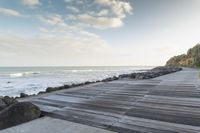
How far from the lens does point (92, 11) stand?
2322 centimetres

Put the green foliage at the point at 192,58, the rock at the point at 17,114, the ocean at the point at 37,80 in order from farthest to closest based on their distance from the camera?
the green foliage at the point at 192,58 < the ocean at the point at 37,80 < the rock at the point at 17,114

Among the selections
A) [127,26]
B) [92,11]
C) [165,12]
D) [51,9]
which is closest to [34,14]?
[51,9]

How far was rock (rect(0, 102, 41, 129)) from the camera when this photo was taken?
3204 millimetres

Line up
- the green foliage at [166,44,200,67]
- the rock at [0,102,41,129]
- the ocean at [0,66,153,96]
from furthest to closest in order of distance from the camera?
the green foliage at [166,44,200,67]
the ocean at [0,66,153,96]
the rock at [0,102,41,129]

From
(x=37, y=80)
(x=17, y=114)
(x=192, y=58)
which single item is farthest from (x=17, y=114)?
(x=192, y=58)

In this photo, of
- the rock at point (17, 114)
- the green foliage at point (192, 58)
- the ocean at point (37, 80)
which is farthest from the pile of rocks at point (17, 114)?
the green foliage at point (192, 58)

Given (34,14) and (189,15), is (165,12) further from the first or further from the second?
(34,14)

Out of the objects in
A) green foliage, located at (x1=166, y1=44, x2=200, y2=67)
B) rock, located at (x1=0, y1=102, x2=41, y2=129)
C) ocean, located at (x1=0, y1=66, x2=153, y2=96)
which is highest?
green foliage, located at (x1=166, y1=44, x2=200, y2=67)

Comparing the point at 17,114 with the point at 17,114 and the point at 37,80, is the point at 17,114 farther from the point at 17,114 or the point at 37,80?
the point at 37,80

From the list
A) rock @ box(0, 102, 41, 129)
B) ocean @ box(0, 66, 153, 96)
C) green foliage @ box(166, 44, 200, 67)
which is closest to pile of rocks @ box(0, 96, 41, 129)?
rock @ box(0, 102, 41, 129)

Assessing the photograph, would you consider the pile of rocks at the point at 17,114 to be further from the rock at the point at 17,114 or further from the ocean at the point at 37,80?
the ocean at the point at 37,80

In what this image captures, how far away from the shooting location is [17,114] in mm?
3365

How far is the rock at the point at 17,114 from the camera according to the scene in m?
3.20

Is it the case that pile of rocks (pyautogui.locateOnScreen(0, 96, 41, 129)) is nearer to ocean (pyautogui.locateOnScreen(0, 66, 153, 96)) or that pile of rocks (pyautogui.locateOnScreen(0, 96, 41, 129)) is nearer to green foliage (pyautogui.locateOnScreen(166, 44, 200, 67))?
ocean (pyautogui.locateOnScreen(0, 66, 153, 96))
